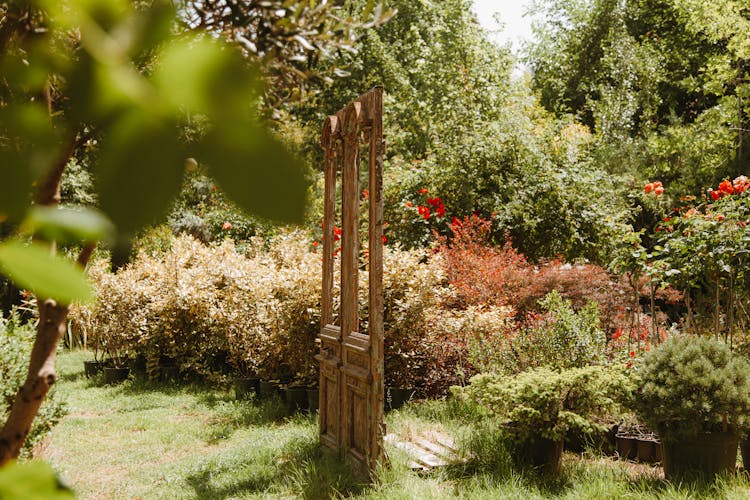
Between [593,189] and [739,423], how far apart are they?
596 cm

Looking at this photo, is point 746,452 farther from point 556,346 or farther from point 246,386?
point 246,386

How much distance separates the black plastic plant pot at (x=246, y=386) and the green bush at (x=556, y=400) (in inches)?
137

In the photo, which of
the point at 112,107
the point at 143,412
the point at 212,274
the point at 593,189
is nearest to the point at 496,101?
the point at 593,189

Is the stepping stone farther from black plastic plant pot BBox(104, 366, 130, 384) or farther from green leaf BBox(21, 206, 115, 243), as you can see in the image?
black plastic plant pot BBox(104, 366, 130, 384)

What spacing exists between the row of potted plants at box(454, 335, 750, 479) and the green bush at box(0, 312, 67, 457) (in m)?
2.63

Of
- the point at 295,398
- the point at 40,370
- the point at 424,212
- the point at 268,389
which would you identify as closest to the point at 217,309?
the point at 268,389

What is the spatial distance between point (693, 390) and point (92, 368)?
25.1 ft

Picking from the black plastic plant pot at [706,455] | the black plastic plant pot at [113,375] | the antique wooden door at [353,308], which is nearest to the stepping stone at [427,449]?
Answer: the antique wooden door at [353,308]

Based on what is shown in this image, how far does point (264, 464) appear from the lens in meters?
4.77

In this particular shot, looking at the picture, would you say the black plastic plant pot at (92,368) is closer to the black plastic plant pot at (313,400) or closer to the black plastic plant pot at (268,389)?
the black plastic plant pot at (268,389)

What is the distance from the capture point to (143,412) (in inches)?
269

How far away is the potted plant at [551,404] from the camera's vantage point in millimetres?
4090

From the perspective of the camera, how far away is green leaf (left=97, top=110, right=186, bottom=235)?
24 cm

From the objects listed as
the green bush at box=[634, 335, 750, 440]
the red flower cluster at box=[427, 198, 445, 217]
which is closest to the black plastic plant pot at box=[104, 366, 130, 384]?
the red flower cluster at box=[427, 198, 445, 217]
